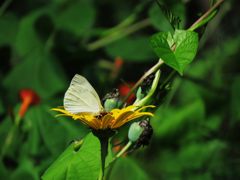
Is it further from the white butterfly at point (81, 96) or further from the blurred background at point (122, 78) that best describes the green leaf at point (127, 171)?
the white butterfly at point (81, 96)

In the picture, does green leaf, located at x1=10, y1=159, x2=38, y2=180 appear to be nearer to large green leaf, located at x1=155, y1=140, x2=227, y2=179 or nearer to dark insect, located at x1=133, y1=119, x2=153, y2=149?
dark insect, located at x1=133, y1=119, x2=153, y2=149

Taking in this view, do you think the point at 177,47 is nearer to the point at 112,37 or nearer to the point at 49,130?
the point at 49,130

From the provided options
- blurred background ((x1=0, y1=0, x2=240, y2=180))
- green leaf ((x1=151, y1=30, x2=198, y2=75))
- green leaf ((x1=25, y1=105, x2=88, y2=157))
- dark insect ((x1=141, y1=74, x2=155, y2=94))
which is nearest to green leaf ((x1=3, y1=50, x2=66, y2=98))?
blurred background ((x1=0, y1=0, x2=240, y2=180))

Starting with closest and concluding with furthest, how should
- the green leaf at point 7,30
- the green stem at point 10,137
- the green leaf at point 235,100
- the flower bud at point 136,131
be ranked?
1. the flower bud at point 136,131
2. the green stem at point 10,137
3. the green leaf at point 235,100
4. the green leaf at point 7,30

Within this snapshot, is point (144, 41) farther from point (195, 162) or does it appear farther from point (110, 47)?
point (195, 162)

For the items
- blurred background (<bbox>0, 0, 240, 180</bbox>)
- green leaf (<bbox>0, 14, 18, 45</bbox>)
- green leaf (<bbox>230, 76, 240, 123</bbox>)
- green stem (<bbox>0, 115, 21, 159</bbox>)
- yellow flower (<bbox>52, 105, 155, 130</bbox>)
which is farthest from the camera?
green leaf (<bbox>0, 14, 18, 45</bbox>)

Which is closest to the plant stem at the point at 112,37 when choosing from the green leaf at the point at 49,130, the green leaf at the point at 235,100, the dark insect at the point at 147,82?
the green leaf at the point at 235,100
